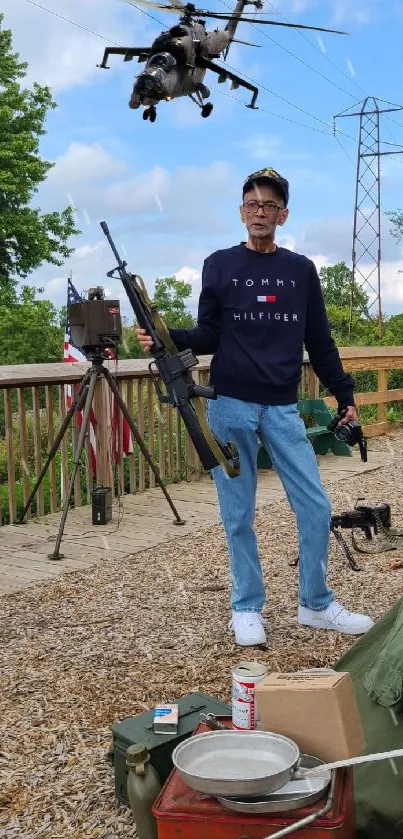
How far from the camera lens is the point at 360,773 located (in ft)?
7.15

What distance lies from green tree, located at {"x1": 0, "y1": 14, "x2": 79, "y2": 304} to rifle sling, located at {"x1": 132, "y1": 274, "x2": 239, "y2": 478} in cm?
2328

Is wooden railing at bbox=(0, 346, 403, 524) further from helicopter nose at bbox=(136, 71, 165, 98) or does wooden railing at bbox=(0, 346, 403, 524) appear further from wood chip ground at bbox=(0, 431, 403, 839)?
helicopter nose at bbox=(136, 71, 165, 98)

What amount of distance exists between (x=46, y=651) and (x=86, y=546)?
2045 millimetres

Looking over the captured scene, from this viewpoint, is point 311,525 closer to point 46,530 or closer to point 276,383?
point 276,383

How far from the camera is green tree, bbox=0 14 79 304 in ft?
88.2

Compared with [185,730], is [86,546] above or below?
below

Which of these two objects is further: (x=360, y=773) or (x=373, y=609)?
(x=373, y=609)

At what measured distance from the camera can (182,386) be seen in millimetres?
4121

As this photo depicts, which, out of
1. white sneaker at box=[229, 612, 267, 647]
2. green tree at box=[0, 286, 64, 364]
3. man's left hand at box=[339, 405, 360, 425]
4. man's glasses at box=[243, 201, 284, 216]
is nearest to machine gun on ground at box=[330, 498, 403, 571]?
man's left hand at box=[339, 405, 360, 425]

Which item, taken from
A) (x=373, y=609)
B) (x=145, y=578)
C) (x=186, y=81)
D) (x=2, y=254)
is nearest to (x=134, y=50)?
(x=186, y=81)

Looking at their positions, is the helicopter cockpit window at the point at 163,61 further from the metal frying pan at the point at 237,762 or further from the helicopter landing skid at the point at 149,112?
the metal frying pan at the point at 237,762

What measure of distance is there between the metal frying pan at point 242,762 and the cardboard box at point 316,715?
59 mm

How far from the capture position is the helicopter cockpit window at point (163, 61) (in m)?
9.37

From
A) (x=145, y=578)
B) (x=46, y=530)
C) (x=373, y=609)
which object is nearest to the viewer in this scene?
(x=373, y=609)
